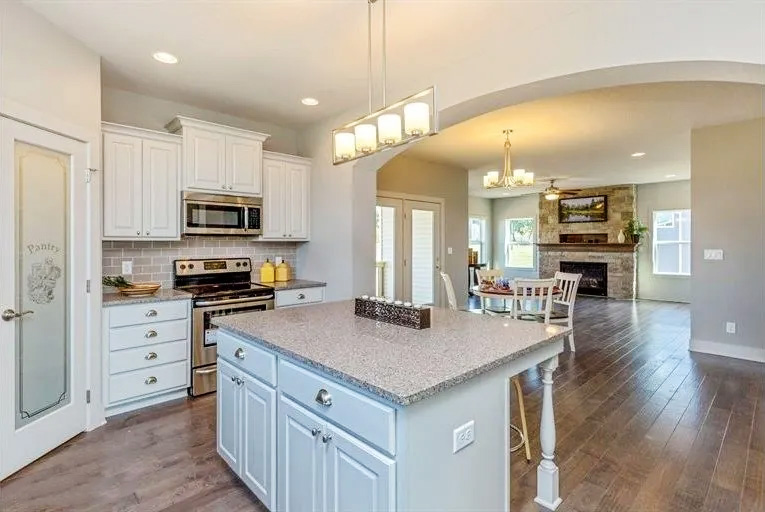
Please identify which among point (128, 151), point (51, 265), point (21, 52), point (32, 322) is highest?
point (21, 52)

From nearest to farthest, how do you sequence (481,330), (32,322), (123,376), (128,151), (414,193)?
(481,330), (32,322), (123,376), (128,151), (414,193)

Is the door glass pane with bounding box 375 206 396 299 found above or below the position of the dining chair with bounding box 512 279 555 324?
above

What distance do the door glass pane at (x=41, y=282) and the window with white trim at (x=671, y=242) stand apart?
412 inches

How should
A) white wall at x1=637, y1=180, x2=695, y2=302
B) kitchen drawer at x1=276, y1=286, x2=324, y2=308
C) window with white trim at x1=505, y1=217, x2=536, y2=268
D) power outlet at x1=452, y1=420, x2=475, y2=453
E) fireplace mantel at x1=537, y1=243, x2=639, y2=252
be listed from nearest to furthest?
power outlet at x1=452, y1=420, x2=475, y2=453 < kitchen drawer at x1=276, y1=286, x2=324, y2=308 < white wall at x1=637, y1=180, x2=695, y2=302 < fireplace mantel at x1=537, y1=243, x2=639, y2=252 < window with white trim at x1=505, y1=217, x2=536, y2=268

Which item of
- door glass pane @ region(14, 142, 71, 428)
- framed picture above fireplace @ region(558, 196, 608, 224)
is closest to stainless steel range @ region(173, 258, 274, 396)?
door glass pane @ region(14, 142, 71, 428)

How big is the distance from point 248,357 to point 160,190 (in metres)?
2.20

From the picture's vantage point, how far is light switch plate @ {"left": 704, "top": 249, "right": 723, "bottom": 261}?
458 centimetres

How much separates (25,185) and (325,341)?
210 cm

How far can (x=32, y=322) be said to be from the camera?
95.1 inches

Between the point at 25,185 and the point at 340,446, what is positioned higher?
the point at 25,185

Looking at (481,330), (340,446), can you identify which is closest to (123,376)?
(340,446)

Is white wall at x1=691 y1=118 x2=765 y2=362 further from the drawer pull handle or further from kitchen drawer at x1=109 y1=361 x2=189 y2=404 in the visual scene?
kitchen drawer at x1=109 y1=361 x2=189 y2=404

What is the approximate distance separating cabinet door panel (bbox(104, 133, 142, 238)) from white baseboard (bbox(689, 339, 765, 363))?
607 centimetres

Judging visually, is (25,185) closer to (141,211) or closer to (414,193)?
(141,211)
